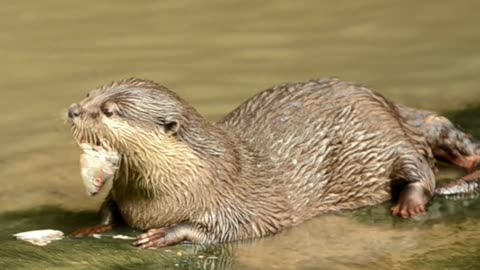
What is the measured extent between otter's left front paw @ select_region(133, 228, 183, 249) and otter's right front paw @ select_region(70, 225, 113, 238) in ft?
0.71

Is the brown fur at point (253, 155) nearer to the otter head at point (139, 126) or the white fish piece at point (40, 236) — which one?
the otter head at point (139, 126)

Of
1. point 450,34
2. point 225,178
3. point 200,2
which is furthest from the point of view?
point 200,2

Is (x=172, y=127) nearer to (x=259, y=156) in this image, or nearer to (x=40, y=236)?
(x=259, y=156)

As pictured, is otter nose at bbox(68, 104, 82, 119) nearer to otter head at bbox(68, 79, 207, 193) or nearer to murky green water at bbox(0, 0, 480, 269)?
otter head at bbox(68, 79, 207, 193)

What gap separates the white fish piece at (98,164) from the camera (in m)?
4.39

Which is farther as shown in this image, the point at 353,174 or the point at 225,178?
the point at 353,174

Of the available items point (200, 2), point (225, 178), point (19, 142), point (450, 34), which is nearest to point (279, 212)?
point (225, 178)

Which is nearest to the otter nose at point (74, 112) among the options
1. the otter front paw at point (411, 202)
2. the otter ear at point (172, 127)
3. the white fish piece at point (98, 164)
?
the white fish piece at point (98, 164)

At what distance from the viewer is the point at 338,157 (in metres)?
4.97

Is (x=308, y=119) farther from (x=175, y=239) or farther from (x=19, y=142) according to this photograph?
(x=19, y=142)

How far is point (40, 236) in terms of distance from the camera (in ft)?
14.8

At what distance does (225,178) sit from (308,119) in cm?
48

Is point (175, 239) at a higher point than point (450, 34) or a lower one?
lower

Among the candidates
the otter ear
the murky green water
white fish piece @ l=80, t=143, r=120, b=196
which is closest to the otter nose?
white fish piece @ l=80, t=143, r=120, b=196
